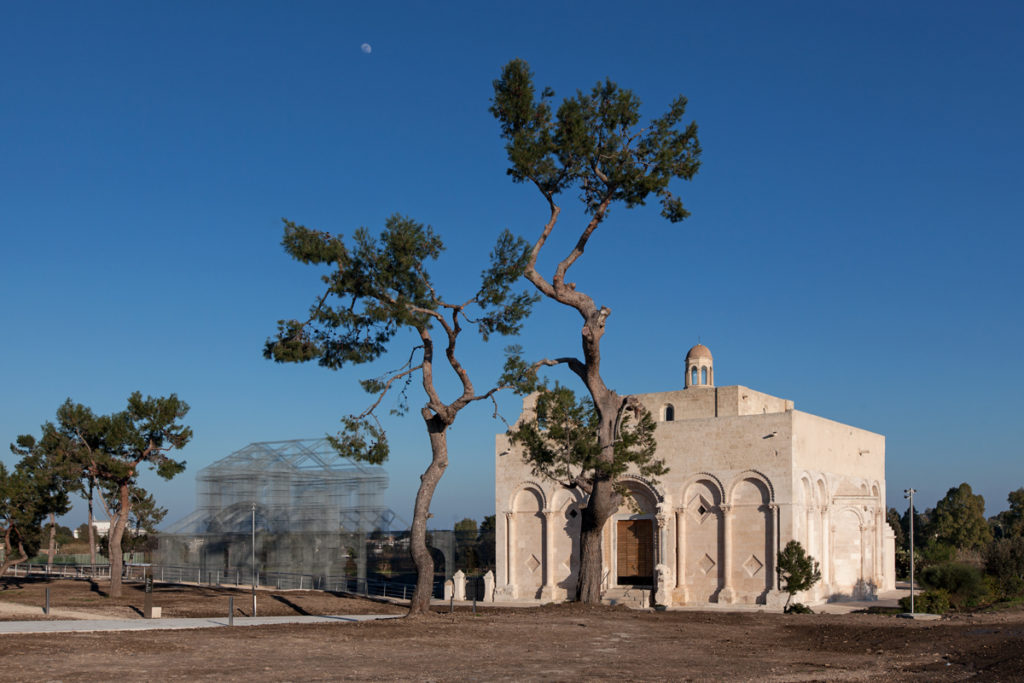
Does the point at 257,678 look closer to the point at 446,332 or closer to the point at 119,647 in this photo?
the point at 119,647

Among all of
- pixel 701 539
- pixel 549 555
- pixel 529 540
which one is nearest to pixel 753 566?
pixel 701 539

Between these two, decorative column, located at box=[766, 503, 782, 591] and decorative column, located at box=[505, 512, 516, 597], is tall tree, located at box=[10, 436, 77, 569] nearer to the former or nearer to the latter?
decorative column, located at box=[505, 512, 516, 597]

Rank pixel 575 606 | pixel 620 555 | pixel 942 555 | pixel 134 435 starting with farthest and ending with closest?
pixel 942 555, pixel 620 555, pixel 134 435, pixel 575 606

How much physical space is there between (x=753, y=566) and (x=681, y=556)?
92.3 inches

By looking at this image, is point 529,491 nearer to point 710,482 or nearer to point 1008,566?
point 710,482

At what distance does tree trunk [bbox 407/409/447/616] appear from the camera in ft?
65.3

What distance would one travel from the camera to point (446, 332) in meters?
20.6

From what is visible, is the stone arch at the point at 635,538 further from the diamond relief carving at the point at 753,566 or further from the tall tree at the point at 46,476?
the tall tree at the point at 46,476

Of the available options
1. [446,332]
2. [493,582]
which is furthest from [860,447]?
[446,332]

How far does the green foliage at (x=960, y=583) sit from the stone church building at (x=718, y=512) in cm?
366

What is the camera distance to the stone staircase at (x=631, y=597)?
29.5 metres

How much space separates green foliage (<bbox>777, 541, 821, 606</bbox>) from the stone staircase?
431 centimetres

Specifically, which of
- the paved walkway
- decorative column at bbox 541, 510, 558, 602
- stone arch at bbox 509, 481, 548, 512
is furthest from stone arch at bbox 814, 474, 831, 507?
the paved walkway

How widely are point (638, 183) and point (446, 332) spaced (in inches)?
223
